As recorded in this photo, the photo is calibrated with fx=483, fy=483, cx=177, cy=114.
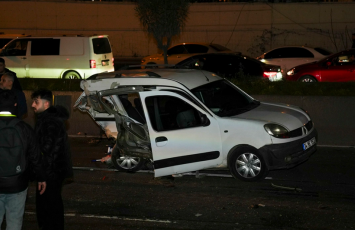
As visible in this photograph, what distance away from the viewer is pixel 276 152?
7391 mm

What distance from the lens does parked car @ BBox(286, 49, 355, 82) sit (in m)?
15.5

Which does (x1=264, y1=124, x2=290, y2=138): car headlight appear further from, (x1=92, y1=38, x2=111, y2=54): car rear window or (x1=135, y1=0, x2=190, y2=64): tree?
(x1=92, y1=38, x2=111, y2=54): car rear window

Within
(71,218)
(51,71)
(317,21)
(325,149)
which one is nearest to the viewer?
(71,218)

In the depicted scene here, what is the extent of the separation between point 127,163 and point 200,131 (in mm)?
1725

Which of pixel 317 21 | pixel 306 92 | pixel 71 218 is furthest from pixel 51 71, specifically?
pixel 317 21

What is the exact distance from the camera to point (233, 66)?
50.0ft

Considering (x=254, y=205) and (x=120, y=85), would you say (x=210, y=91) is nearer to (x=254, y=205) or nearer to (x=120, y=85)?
(x=120, y=85)

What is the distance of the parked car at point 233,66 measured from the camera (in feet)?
49.0

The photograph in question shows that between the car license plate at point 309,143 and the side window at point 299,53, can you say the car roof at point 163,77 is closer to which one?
the car license plate at point 309,143

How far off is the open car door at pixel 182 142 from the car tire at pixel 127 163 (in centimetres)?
111

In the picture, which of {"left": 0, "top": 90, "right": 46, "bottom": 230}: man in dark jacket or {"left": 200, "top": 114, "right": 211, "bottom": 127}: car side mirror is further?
{"left": 200, "top": 114, "right": 211, "bottom": 127}: car side mirror

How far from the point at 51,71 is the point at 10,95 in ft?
39.3

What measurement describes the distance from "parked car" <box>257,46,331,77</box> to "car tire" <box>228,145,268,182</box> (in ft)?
41.4

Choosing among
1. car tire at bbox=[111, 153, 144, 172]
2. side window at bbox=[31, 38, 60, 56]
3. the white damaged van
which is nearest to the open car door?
car tire at bbox=[111, 153, 144, 172]
